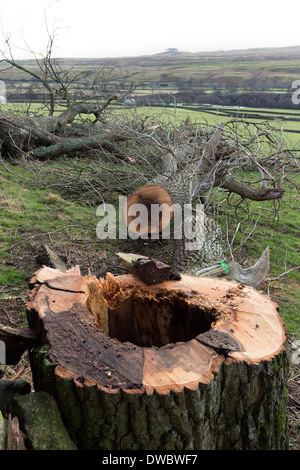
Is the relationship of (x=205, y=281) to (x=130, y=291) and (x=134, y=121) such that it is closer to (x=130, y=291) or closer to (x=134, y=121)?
(x=130, y=291)

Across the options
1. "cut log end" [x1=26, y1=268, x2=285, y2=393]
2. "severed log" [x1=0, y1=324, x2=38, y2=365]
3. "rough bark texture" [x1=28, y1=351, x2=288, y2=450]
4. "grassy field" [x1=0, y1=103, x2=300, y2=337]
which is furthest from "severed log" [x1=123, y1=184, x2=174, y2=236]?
"rough bark texture" [x1=28, y1=351, x2=288, y2=450]

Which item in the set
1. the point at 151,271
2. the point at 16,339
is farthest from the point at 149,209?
the point at 16,339

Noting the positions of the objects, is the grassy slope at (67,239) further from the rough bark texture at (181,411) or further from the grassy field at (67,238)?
the rough bark texture at (181,411)

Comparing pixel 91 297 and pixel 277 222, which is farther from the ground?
pixel 91 297

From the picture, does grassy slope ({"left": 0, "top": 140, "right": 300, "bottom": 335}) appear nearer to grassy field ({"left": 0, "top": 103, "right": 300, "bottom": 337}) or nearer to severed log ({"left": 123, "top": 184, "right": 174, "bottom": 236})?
grassy field ({"left": 0, "top": 103, "right": 300, "bottom": 337})

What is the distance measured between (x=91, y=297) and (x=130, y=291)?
0.82 ft

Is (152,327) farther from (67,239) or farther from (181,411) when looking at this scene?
(67,239)

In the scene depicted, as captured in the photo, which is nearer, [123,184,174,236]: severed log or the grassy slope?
the grassy slope

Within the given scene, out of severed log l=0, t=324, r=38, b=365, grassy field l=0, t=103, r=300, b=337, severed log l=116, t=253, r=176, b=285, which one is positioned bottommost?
grassy field l=0, t=103, r=300, b=337

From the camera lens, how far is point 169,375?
169 centimetres

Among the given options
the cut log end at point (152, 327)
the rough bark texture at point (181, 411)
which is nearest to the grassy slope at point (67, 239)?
the cut log end at point (152, 327)

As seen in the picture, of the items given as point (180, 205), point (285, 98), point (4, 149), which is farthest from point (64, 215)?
point (285, 98)

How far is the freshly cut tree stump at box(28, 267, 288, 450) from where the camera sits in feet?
5.38

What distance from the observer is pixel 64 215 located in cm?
563
